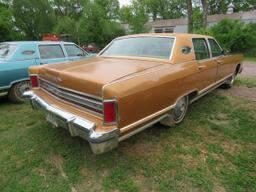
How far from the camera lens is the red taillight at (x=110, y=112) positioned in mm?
2254

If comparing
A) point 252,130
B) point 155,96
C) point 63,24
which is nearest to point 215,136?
point 252,130

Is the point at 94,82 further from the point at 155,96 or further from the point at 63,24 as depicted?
the point at 63,24

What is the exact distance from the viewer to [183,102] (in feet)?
12.2

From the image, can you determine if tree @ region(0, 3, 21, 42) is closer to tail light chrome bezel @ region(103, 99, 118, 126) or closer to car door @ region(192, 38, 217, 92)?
car door @ region(192, 38, 217, 92)

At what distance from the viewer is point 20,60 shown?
5109 millimetres

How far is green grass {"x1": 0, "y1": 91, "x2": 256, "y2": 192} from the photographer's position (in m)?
2.47

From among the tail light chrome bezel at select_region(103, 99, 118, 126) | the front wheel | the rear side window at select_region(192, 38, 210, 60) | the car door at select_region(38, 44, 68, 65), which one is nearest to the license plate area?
the tail light chrome bezel at select_region(103, 99, 118, 126)

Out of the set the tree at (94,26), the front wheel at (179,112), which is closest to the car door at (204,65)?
the front wheel at (179,112)

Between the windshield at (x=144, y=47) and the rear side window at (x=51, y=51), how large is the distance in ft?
7.71

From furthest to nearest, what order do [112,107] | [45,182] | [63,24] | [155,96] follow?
A: [63,24], [155,96], [45,182], [112,107]

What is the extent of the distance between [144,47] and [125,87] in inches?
60.8

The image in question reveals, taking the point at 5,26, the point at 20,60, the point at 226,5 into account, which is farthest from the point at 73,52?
the point at 226,5

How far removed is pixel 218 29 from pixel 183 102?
14.9m

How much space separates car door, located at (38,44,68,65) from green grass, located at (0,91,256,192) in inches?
86.6
